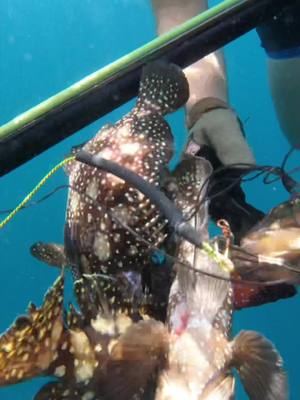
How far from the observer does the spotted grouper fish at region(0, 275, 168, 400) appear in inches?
58.7

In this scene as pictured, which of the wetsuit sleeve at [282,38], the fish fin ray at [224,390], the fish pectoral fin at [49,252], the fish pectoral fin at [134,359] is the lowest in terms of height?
the fish fin ray at [224,390]

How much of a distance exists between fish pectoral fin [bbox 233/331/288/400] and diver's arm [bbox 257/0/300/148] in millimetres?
2300

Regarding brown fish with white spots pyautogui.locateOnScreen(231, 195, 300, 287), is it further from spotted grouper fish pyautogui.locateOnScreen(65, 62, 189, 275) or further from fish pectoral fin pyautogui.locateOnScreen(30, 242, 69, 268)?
fish pectoral fin pyautogui.locateOnScreen(30, 242, 69, 268)

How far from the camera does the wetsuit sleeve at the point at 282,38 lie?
9.97 ft

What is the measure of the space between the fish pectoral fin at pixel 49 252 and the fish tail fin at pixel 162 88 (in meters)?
0.80

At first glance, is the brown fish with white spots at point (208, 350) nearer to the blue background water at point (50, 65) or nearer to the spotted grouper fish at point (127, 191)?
the spotted grouper fish at point (127, 191)

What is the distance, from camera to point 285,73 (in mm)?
4051

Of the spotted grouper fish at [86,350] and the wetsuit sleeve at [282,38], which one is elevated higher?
the wetsuit sleeve at [282,38]

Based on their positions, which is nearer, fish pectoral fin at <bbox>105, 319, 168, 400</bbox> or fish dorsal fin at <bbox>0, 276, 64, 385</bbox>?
fish dorsal fin at <bbox>0, 276, 64, 385</bbox>

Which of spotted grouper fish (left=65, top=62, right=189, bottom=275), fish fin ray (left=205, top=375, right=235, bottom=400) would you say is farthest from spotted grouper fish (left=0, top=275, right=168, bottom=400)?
spotted grouper fish (left=65, top=62, right=189, bottom=275)

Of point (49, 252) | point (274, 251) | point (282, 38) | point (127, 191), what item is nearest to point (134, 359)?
point (274, 251)

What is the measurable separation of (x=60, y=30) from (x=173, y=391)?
174 ft

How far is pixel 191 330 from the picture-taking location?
168 cm

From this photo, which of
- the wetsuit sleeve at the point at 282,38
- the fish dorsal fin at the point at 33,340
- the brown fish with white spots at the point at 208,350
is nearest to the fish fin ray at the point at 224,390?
the brown fish with white spots at the point at 208,350
